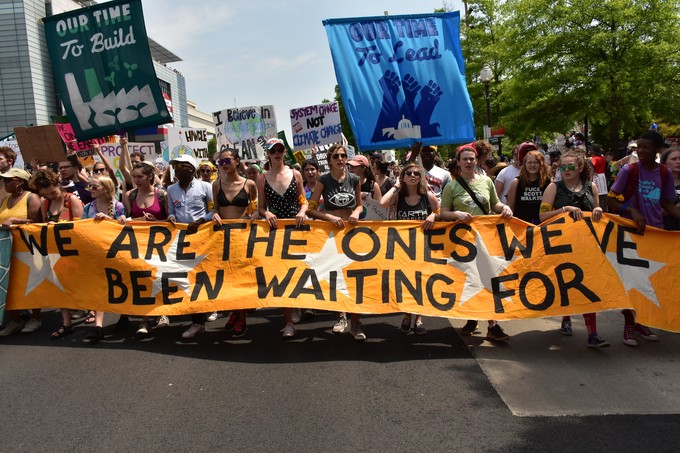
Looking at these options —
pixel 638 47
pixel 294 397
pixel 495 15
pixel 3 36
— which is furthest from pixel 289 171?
pixel 3 36

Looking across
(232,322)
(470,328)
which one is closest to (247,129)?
(232,322)

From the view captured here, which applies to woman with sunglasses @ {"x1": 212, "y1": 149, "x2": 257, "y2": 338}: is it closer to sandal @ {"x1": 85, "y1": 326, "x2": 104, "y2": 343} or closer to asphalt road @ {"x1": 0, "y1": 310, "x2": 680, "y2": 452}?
asphalt road @ {"x1": 0, "y1": 310, "x2": 680, "y2": 452}

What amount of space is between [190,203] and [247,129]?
8.50 meters

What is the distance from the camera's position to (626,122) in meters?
21.8

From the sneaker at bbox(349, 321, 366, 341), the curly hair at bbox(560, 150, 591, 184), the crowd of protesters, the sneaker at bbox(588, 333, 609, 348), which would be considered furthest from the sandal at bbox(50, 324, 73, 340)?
the curly hair at bbox(560, 150, 591, 184)

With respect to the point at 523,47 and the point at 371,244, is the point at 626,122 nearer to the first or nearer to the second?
the point at 523,47

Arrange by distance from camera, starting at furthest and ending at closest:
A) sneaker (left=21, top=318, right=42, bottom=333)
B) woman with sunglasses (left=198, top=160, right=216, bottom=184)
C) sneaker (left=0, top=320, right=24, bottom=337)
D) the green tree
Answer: the green tree, woman with sunglasses (left=198, top=160, right=216, bottom=184), sneaker (left=21, top=318, right=42, bottom=333), sneaker (left=0, top=320, right=24, bottom=337)

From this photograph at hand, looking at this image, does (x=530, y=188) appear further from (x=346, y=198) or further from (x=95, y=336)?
(x=95, y=336)

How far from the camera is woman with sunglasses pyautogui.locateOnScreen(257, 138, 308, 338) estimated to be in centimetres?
543

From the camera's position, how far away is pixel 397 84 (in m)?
6.16

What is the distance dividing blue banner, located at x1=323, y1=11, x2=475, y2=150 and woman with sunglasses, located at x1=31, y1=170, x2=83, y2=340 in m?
3.25

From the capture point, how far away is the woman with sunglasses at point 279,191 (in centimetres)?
543

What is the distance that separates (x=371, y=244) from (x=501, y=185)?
6.79 feet

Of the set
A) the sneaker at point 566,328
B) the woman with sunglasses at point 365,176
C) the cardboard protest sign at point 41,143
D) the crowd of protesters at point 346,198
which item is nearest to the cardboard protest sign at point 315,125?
the cardboard protest sign at point 41,143
